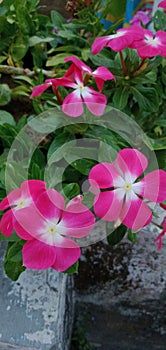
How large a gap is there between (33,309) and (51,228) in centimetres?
36

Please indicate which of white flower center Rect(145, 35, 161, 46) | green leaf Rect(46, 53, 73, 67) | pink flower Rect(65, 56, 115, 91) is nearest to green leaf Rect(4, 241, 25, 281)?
pink flower Rect(65, 56, 115, 91)

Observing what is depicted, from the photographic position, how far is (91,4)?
1.25 metres

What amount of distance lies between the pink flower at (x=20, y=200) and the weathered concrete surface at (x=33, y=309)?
332 millimetres

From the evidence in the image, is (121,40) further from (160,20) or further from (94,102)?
(160,20)

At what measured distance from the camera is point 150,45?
934 mm

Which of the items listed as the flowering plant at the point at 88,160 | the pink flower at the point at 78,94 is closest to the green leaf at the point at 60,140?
the flowering plant at the point at 88,160

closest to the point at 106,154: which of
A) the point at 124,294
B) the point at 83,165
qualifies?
the point at 83,165

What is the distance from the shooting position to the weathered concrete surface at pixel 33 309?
40.8 inches

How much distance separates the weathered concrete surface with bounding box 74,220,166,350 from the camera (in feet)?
4.30

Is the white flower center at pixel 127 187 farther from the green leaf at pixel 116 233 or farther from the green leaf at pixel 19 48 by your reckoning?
the green leaf at pixel 19 48

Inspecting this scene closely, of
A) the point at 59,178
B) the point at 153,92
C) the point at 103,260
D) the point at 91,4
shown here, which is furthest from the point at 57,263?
the point at 91,4

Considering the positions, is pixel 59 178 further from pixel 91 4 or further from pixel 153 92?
pixel 91 4

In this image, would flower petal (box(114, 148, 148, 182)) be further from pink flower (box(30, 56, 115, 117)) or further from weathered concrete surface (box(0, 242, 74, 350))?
weathered concrete surface (box(0, 242, 74, 350))

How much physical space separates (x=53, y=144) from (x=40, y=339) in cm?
38
